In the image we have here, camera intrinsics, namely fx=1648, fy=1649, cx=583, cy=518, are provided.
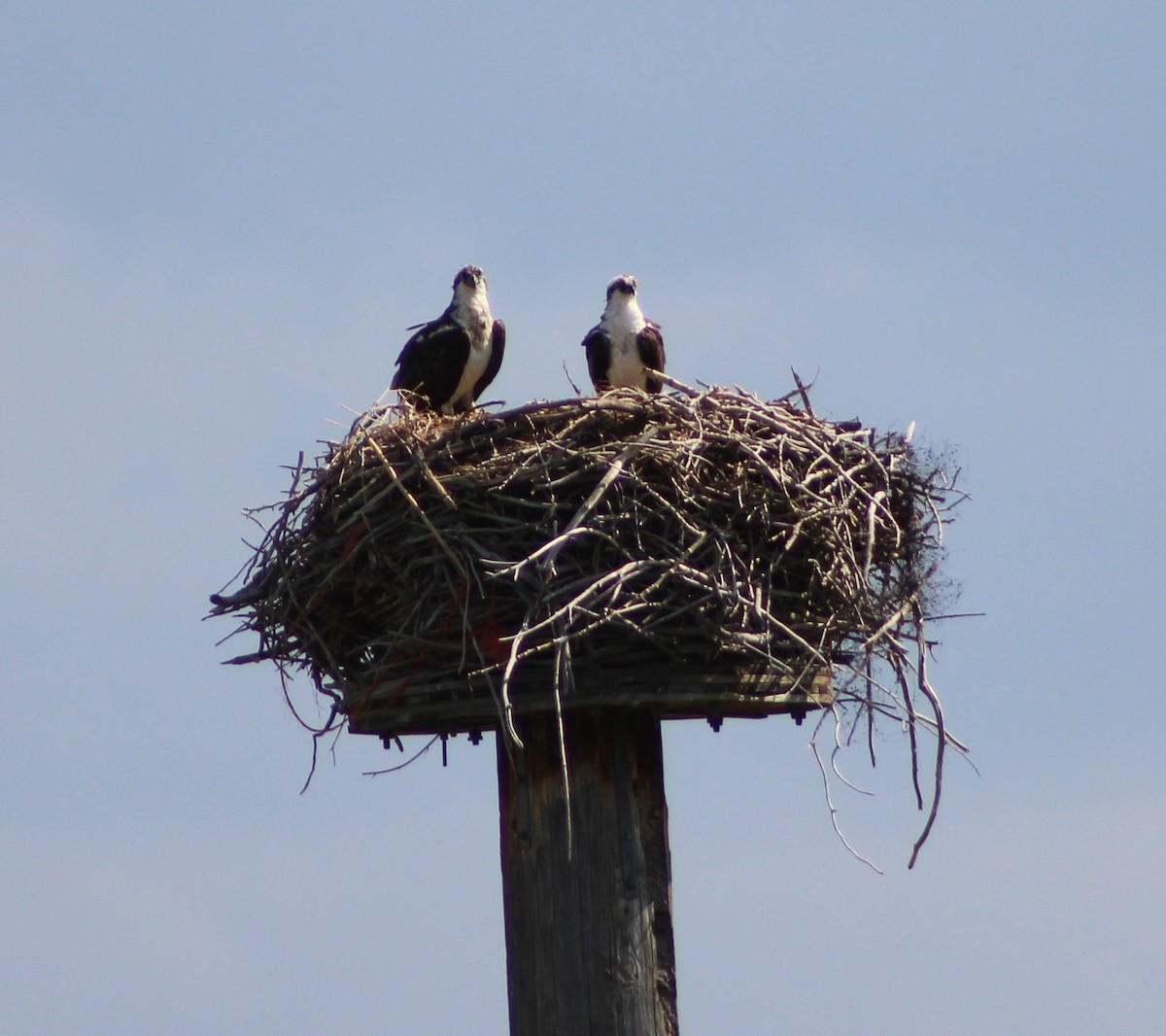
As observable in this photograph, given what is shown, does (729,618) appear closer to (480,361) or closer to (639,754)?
(639,754)

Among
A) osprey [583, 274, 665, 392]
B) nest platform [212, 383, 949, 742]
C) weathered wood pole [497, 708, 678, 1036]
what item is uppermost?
osprey [583, 274, 665, 392]

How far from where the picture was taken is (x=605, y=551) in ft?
17.6

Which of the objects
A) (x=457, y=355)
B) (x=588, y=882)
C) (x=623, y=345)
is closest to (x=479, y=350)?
(x=457, y=355)

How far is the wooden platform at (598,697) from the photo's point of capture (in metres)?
4.73

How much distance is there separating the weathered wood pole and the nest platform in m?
0.15

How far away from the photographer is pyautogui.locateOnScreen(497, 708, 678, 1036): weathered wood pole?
4.41 m

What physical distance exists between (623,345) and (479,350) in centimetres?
85

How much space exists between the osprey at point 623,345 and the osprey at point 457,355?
0.58m

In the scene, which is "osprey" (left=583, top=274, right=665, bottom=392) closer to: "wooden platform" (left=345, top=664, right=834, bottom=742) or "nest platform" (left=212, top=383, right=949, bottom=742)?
"nest platform" (left=212, top=383, right=949, bottom=742)

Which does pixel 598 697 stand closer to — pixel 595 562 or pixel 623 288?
pixel 595 562

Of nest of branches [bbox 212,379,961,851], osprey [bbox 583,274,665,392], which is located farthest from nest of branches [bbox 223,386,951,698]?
osprey [bbox 583,274,665,392]

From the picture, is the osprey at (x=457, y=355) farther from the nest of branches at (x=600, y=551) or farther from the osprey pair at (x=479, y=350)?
the nest of branches at (x=600, y=551)

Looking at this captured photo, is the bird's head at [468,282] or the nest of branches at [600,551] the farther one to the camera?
the bird's head at [468,282]

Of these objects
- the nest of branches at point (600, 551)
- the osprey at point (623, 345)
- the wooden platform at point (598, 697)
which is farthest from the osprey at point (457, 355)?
the wooden platform at point (598, 697)
